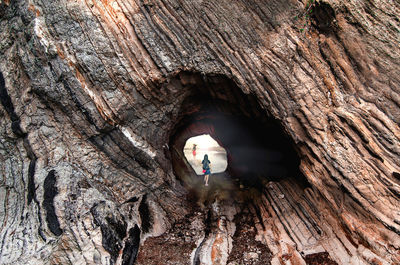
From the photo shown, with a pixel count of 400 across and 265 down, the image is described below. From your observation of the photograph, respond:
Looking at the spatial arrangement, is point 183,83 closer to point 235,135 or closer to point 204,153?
point 235,135

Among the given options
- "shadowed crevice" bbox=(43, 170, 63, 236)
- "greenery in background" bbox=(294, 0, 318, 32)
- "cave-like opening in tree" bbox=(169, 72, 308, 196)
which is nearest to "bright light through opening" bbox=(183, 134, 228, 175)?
"cave-like opening in tree" bbox=(169, 72, 308, 196)

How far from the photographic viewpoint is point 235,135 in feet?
39.4

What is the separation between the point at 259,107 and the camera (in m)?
7.84

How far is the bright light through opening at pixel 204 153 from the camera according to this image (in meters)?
19.0

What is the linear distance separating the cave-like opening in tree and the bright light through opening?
5.51 meters

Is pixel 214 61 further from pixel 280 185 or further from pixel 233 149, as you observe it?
pixel 233 149

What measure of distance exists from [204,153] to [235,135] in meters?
10.6

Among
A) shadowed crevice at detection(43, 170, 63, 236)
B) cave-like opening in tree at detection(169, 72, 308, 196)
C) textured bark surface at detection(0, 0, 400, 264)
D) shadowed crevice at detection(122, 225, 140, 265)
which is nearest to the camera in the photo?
shadowed crevice at detection(43, 170, 63, 236)

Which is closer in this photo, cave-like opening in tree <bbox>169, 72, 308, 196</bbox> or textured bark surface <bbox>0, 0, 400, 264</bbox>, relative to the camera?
textured bark surface <bbox>0, 0, 400, 264</bbox>

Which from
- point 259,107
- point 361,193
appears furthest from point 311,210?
point 259,107

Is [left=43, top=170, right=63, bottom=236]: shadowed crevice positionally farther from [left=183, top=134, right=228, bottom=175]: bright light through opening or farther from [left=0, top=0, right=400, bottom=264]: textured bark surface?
[left=183, top=134, right=228, bottom=175]: bright light through opening

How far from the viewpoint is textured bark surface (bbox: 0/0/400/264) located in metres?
6.28

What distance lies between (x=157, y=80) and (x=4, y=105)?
4084 millimetres

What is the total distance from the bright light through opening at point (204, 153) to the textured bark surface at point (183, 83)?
10267 mm
